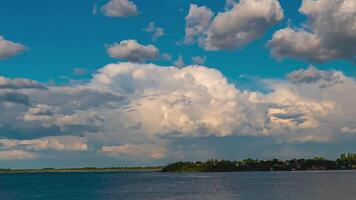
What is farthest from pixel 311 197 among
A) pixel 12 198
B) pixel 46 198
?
pixel 12 198

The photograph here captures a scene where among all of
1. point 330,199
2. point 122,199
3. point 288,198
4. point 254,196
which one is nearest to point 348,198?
point 330,199

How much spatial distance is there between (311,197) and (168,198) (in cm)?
3426

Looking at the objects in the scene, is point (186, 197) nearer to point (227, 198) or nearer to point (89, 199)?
point (227, 198)

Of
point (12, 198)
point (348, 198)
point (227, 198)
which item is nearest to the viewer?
point (348, 198)

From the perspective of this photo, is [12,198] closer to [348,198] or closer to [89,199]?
[89,199]

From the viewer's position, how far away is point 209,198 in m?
124

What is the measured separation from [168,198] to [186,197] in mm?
4832

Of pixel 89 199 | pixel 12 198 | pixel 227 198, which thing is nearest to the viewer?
pixel 227 198

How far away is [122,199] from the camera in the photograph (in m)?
128

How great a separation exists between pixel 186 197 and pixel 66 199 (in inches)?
1275

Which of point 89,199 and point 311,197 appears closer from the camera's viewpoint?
point 311,197

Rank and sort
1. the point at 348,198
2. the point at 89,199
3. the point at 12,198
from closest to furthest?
the point at 348,198 → the point at 89,199 → the point at 12,198

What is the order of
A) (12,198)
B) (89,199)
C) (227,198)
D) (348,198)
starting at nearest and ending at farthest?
(348,198), (227,198), (89,199), (12,198)

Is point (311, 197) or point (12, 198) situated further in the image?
point (12, 198)
